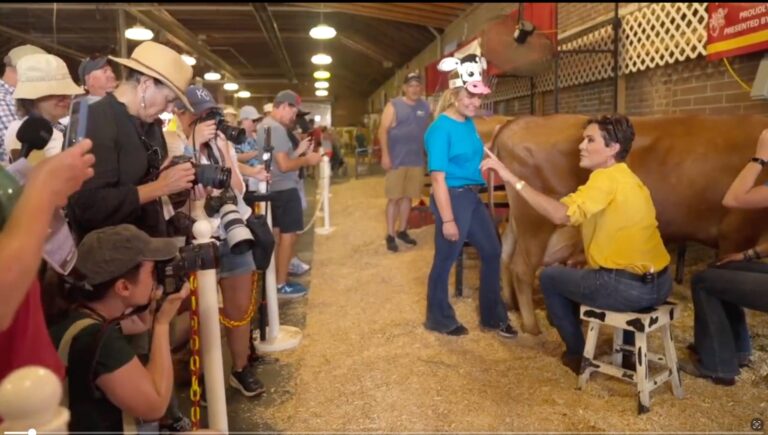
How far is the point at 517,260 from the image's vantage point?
12.9 feet

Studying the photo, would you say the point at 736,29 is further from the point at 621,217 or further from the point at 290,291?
the point at 290,291

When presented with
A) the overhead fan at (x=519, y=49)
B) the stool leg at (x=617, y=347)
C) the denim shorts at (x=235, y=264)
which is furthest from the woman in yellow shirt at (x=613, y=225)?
the overhead fan at (x=519, y=49)

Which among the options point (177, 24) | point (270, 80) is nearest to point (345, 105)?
point (270, 80)

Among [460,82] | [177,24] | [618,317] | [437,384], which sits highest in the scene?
[177,24]

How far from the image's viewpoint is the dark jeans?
8.95 feet

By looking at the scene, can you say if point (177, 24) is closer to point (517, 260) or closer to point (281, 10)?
point (281, 10)

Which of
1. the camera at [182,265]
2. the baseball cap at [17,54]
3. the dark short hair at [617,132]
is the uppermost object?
the baseball cap at [17,54]

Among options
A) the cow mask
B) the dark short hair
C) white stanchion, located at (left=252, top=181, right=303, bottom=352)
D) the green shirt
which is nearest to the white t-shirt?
the green shirt

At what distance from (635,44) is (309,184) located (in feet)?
33.7

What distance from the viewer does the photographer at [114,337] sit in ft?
4.36

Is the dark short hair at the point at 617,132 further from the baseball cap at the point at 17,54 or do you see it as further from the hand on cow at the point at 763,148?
the baseball cap at the point at 17,54

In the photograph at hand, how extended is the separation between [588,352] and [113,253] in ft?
7.56

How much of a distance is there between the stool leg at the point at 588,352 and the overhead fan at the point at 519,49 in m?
4.28

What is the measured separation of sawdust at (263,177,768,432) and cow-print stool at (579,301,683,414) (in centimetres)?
10
